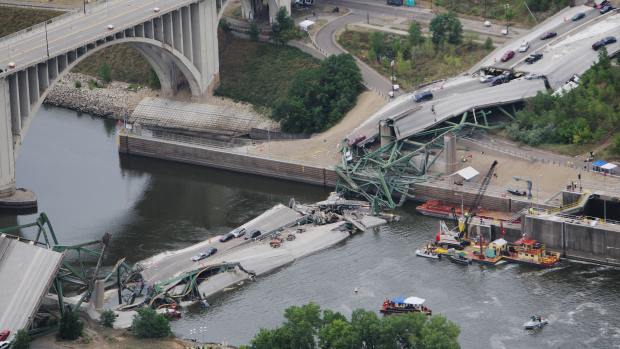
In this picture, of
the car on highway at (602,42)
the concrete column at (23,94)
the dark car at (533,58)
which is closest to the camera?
the concrete column at (23,94)

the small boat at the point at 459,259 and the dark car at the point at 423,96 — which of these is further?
the dark car at the point at 423,96

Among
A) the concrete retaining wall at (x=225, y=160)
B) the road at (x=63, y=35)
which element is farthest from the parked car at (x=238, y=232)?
the road at (x=63, y=35)

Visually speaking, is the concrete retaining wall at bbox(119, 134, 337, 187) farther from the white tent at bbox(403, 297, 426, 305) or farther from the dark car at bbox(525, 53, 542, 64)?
Answer: the white tent at bbox(403, 297, 426, 305)

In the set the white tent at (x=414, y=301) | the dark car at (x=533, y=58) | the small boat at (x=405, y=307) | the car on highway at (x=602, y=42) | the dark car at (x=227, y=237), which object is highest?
the car on highway at (x=602, y=42)

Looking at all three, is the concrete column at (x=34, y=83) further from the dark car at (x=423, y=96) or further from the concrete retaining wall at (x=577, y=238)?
the concrete retaining wall at (x=577, y=238)

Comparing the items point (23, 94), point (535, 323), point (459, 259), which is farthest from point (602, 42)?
point (23, 94)

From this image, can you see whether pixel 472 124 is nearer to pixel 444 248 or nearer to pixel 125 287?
pixel 444 248

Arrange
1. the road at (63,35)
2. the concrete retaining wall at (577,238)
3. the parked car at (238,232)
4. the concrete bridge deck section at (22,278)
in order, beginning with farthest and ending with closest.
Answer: the road at (63,35)
the parked car at (238,232)
the concrete retaining wall at (577,238)
the concrete bridge deck section at (22,278)

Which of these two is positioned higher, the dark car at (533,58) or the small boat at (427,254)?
the dark car at (533,58)

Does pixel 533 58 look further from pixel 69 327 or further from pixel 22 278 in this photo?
pixel 69 327
